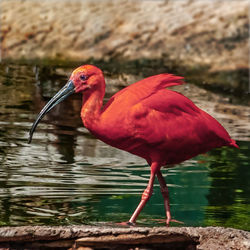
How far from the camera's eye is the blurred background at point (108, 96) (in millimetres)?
5070

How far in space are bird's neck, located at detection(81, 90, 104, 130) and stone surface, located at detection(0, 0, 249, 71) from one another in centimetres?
416

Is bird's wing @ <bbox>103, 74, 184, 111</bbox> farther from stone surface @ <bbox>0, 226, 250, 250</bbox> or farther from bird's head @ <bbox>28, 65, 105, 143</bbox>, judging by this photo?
stone surface @ <bbox>0, 226, 250, 250</bbox>

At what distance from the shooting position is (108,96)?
7230 millimetres

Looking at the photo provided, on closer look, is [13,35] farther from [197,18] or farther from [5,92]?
[197,18]

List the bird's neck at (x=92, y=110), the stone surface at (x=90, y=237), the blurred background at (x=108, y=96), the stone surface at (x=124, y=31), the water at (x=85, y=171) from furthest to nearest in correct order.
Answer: the stone surface at (x=124, y=31) < the blurred background at (x=108, y=96) < the water at (x=85, y=171) < the bird's neck at (x=92, y=110) < the stone surface at (x=90, y=237)

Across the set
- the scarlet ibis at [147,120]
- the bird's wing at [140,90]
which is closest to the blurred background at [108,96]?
the scarlet ibis at [147,120]

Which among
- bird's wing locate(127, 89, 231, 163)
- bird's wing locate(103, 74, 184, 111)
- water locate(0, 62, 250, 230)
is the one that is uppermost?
bird's wing locate(103, 74, 184, 111)

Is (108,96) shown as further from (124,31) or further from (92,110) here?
(92,110)

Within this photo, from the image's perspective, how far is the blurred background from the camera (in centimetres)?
507

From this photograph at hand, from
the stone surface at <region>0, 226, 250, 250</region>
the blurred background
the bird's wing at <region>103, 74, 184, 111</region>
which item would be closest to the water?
the blurred background

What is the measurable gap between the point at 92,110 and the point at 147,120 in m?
0.36

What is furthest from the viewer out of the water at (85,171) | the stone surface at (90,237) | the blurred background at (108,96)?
the blurred background at (108,96)

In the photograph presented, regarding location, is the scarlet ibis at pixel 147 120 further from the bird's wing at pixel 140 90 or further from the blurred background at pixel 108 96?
the blurred background at pixel 108 96

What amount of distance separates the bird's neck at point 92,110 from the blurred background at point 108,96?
0.79 meters
